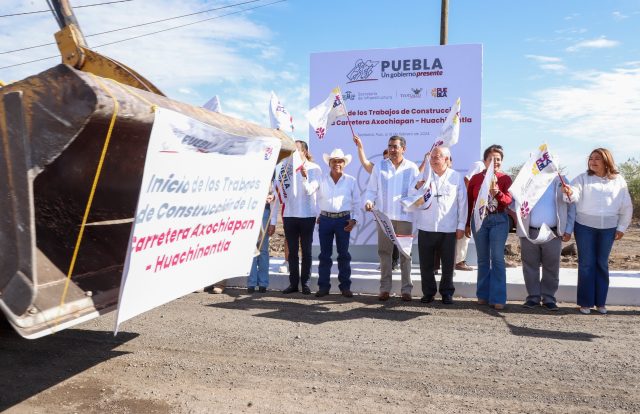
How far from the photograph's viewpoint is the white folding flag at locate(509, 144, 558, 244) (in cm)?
676

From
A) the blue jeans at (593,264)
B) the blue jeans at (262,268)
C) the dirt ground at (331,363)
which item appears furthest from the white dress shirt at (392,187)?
the blue jeans at (593,264)

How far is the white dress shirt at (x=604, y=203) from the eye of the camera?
6.57m

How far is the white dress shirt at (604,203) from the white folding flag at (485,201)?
3.14 ft

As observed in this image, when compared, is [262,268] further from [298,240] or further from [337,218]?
[337,218]

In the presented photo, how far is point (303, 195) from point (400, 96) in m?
2.92

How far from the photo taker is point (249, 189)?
4.81m

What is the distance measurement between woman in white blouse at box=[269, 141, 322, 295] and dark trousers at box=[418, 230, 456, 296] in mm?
1616

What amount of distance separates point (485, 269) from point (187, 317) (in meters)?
3.78

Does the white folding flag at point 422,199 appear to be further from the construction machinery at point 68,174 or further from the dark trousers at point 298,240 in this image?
the construction machinery at point 68,174

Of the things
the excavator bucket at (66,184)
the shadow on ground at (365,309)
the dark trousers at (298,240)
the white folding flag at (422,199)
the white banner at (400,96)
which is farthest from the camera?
the white banner at (400,96)

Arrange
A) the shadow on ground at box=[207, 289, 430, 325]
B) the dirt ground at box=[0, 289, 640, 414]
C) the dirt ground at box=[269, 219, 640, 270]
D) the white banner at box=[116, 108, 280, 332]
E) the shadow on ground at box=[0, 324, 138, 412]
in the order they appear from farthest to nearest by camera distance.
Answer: the dirt ground at box=[269, 219, 640, 270] < the shadow on ground at box=[207, 289, 430, 325] < the shadow on ground at box=[0, 324, 138, 412] < the dirt ground at box=[0, 289, 640, 414] < the white banner at box=[116, 108, 280, 332]

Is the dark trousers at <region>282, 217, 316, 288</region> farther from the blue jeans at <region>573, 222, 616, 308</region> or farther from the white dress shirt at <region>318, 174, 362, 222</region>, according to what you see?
the blue jeans at <region>573, 222, 616, 308</region>

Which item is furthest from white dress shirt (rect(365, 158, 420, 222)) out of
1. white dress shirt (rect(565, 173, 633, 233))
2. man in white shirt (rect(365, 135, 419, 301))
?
white dress shirt (rect(565, 173, 633, 233))

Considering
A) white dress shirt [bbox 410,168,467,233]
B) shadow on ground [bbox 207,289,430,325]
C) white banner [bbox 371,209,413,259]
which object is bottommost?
shadow on ground [bbox 207,289,430,325]
